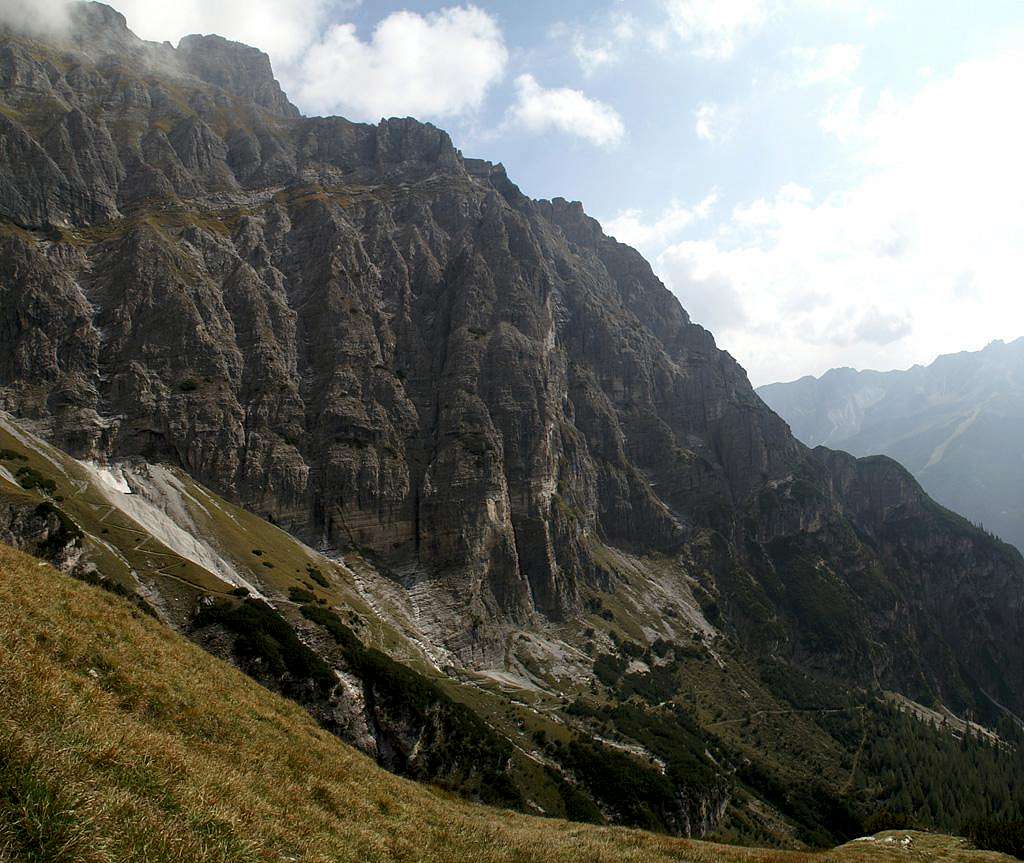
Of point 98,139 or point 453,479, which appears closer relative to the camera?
point 453,479

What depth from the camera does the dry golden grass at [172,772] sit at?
7270mm

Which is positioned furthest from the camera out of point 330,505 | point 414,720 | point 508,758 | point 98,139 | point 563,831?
point 98,139

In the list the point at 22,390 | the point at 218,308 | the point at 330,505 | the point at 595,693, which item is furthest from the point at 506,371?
the point at 22,390

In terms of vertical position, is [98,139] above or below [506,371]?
above

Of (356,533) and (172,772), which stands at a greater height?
(172,772)

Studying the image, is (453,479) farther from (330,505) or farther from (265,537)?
(265,537)

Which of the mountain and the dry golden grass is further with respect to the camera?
the mountain

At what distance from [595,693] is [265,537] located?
87196 mm

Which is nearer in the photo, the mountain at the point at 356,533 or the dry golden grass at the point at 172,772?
the dry golden grass at the point at 172,772

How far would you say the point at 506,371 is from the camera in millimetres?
199875

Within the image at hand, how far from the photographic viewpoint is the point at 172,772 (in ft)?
34.0

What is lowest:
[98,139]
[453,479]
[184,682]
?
[184,682]

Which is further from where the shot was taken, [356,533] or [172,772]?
[356,533]

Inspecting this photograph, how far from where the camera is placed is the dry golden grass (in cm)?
727
